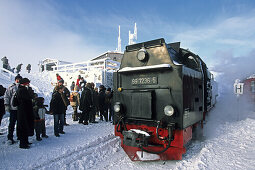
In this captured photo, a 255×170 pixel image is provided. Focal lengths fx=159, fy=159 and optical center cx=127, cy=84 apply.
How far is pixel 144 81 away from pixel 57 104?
311 centimetres

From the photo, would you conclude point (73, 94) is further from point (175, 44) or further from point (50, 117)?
point (175, 44)

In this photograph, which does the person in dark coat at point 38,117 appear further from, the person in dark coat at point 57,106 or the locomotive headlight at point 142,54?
the locomotive headlight at point 142,54

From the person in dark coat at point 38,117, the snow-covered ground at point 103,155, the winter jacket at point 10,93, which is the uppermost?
the winter jacket at point 10,93

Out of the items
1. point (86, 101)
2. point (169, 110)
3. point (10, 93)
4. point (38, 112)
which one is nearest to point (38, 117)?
point (38, 112)

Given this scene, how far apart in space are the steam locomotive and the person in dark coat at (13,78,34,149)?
2.24 m

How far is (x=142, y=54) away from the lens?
148 inches

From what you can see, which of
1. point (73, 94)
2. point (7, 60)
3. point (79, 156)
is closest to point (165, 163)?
point (79, 156)

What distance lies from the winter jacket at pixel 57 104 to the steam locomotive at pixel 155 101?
2189mm

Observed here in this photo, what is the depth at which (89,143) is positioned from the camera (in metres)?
4.42

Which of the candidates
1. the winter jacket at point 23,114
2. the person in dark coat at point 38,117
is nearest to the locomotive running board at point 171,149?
the winter jacket at point 23,114

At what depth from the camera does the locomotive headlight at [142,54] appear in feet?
12.3

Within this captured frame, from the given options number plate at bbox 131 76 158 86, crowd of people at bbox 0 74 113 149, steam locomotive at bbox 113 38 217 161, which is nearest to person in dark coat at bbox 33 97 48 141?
crowd of people at bbox 0 74 113 149

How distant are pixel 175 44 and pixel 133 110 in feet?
7.66

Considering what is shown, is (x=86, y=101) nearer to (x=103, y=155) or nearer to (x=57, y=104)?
(x=57, y=104)
